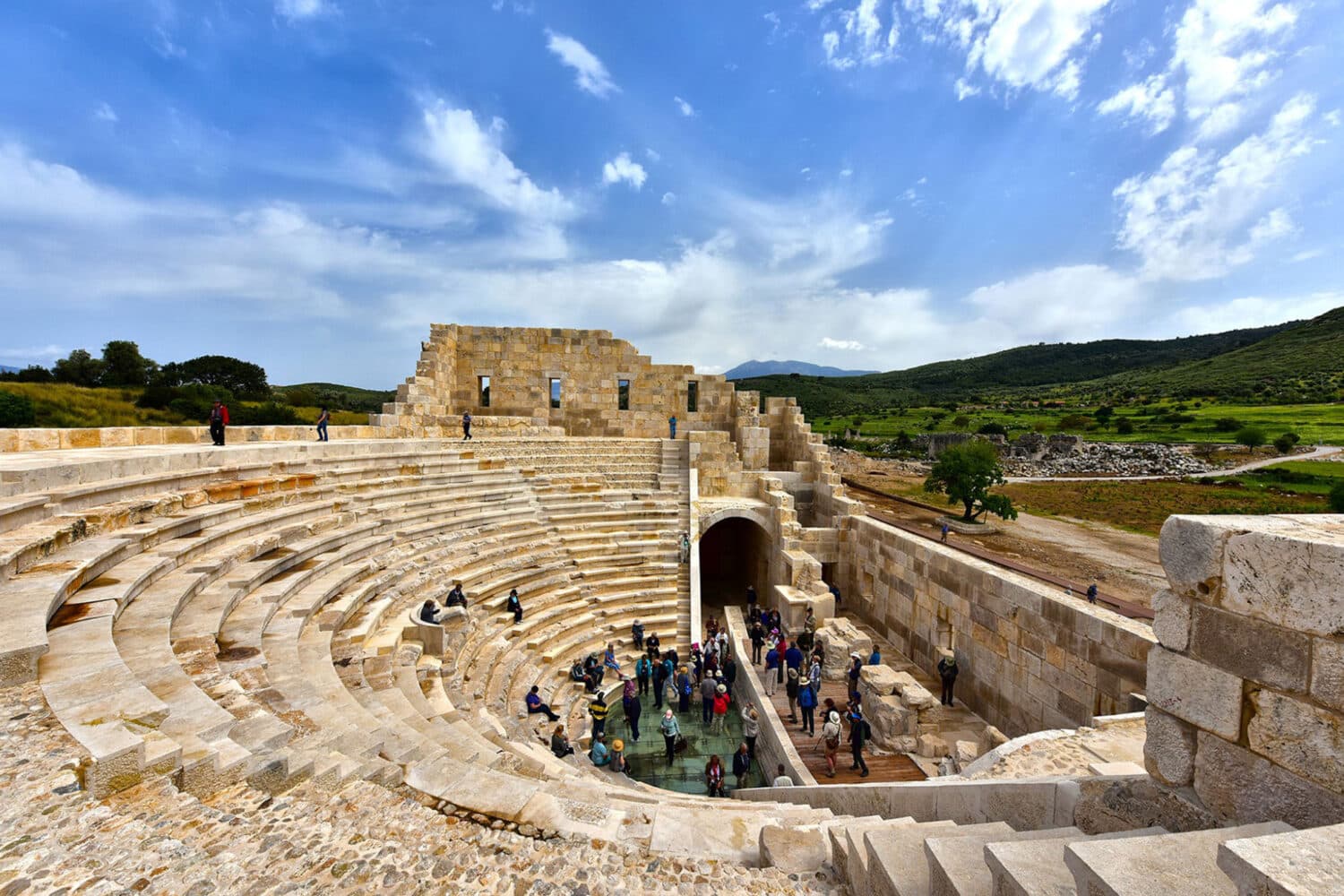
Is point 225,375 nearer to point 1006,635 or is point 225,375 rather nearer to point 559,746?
point 559,746

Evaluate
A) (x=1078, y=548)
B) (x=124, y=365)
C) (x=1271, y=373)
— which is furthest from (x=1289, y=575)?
(x=1271, y=373)

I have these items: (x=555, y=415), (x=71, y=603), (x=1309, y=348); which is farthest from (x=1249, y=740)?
(x=1309, y=348)

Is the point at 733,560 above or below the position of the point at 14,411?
below

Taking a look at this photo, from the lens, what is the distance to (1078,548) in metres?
23.7

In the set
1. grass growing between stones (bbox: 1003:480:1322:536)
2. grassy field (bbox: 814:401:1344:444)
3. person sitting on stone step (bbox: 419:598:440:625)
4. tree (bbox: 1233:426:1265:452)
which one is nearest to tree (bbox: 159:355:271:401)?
person sitting on stone step (bbox: 419:598:440:625)

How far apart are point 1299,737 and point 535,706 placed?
7.86m

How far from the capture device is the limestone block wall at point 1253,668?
259 centimetres

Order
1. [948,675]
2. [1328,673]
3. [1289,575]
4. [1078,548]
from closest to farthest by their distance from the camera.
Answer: [1328,673] → [1289,575] → [948,675] → [1078,548]

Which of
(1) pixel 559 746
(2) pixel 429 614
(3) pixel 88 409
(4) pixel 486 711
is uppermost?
(3) pixel 88 409

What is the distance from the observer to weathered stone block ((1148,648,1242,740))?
291 cm

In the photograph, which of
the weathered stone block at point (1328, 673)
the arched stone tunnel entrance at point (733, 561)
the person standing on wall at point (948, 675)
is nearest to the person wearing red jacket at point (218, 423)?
the arched stone tunnel entrance at point (733, 561)

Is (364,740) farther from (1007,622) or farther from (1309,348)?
(1309,348)

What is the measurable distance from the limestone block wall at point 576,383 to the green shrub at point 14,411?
1042 cm

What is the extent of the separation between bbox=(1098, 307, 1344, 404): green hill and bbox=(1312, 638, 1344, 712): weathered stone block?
84.3m
